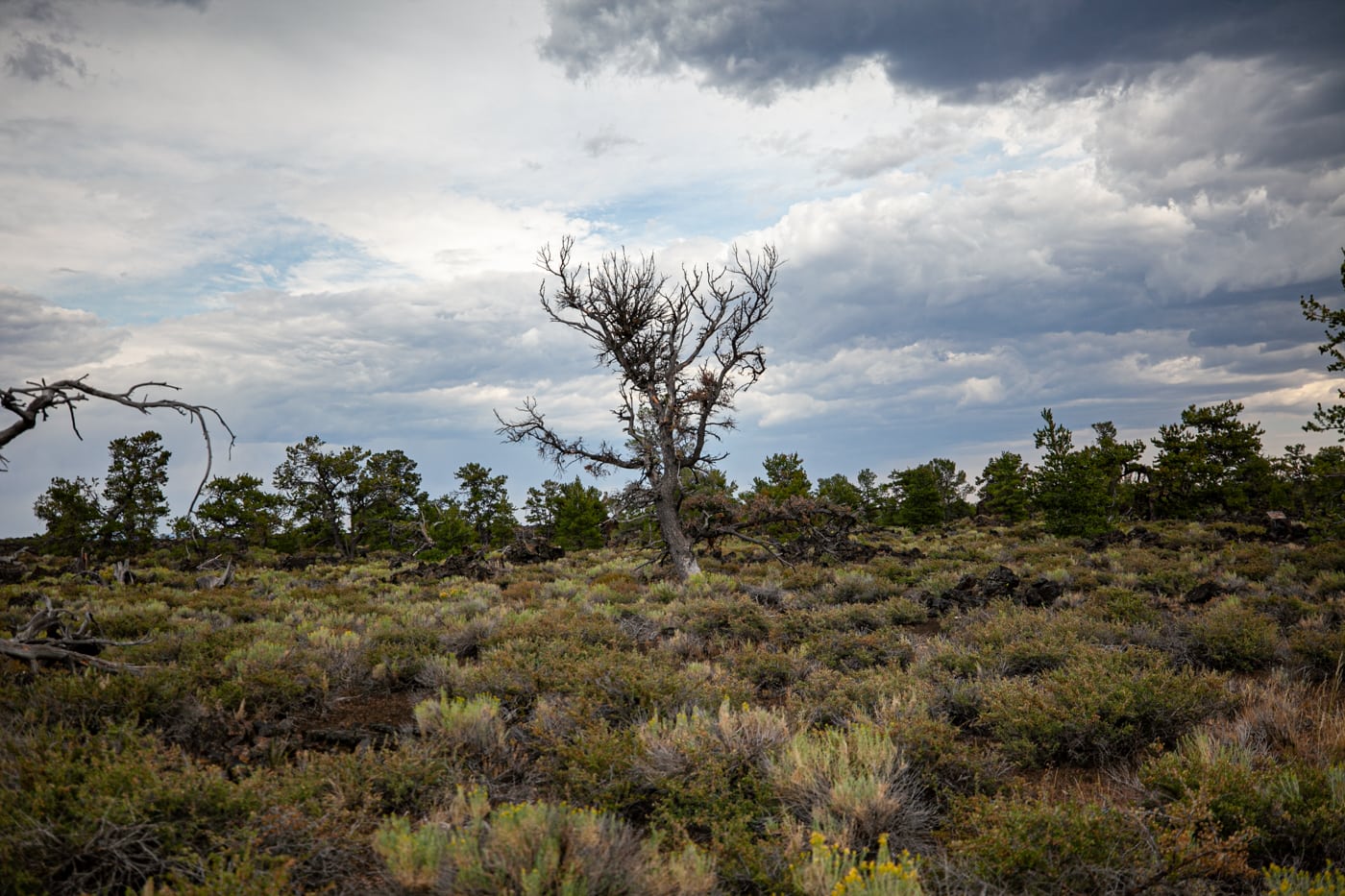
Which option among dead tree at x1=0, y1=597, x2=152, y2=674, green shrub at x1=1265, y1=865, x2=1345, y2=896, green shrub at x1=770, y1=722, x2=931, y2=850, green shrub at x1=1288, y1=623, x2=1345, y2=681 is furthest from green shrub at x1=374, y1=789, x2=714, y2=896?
green shrub at x1=1288, y1=623, x2=1345, y2=681

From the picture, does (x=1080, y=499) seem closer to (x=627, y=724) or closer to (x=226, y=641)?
(x=627, y=724)

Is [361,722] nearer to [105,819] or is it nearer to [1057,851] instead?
[105,819]

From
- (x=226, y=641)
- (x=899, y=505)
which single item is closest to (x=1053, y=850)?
(x=226, y=641)

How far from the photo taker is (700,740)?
17.5ft

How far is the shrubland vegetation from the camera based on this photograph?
3668 millimetres

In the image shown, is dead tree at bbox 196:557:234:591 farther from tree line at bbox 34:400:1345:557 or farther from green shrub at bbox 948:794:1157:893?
green shrub at bbox 948:794:1157:893

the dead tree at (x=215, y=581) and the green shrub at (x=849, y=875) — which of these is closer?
the green shrub at (x=849, y=875)

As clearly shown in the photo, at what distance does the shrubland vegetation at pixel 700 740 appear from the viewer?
144 inches

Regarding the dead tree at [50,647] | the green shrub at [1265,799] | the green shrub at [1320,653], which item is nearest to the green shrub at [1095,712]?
the green shrub at [1265,799]

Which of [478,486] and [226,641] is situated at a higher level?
[478,486]

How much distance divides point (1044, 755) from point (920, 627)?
5.88 metres

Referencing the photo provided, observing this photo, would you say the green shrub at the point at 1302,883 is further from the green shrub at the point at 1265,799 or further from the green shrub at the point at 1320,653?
the green shrub at the point at 1320,653

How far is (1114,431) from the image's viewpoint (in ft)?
153

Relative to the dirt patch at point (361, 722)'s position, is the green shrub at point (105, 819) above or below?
above
